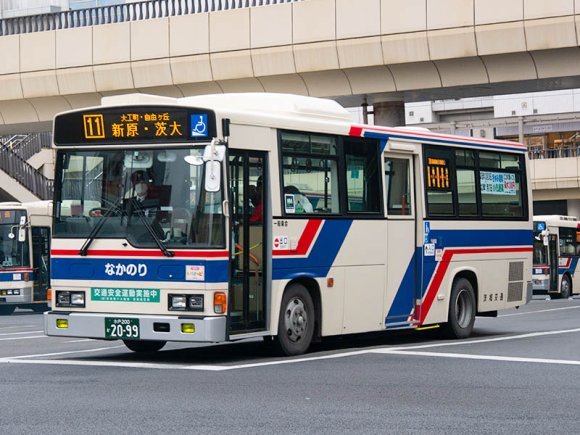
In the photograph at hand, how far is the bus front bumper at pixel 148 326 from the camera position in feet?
45.5

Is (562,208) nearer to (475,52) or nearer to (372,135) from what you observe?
(475,52)

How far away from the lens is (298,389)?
11.8 meters

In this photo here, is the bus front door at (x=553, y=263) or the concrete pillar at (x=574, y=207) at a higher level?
the concrete pillar at (x=574, y=207)

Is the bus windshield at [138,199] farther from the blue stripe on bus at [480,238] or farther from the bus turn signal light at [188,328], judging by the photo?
the blue stripe on bus at [480,238]

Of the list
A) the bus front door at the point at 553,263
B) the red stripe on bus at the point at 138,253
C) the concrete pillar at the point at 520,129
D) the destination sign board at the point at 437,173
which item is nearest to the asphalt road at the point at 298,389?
the red stripe on bus at the point at 138,253

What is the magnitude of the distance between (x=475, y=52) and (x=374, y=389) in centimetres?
1974

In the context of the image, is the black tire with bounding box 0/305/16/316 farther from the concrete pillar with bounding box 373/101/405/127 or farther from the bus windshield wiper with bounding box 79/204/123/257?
the bus windshield wiper with bounding box 79/204/123/257

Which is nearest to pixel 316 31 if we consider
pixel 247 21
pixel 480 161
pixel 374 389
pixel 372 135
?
pixel 247 21

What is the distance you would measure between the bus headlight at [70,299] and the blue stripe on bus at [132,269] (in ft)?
0.59

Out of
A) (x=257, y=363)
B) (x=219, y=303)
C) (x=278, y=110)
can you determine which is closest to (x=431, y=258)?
(x=278, y=110)

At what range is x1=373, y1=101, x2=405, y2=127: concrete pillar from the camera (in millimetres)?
33969

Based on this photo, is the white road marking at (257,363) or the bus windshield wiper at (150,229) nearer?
the white road marking at (257,363)

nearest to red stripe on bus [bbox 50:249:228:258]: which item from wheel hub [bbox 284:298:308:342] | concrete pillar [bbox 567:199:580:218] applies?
wheel hub [bbox 284:298:308:342]

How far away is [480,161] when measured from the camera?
1956cm
